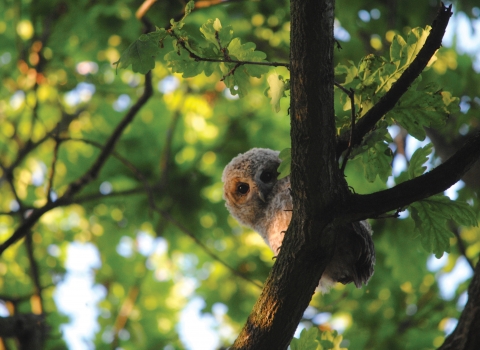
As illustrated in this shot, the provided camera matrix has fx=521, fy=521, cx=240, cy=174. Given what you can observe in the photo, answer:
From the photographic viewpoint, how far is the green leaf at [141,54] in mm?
2086

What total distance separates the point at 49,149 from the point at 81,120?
653 millimetres

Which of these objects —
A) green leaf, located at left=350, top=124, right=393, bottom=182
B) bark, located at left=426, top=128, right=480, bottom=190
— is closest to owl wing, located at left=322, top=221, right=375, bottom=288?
green leaf, located at left=350, top=124, right=393, bottom=182

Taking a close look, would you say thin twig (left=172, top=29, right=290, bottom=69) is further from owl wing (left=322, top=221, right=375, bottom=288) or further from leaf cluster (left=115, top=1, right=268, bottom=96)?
owl wing (left=322, top=221, right=375, bottom=288)

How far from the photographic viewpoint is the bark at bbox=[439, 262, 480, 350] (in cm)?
252

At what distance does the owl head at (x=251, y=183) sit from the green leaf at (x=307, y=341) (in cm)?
125

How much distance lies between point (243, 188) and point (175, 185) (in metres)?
1.25

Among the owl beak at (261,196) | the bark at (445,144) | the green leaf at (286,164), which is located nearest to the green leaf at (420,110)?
the green leaf at (286,164)

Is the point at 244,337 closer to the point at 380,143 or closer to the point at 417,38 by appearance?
the point at 380,143

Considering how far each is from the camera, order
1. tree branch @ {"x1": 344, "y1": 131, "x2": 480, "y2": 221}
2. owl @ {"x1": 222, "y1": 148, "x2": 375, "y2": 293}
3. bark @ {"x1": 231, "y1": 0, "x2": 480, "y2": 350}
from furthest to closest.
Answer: owl @ {"x1": 222, "y1": 148, "x2": 375, "y2": 293} < tree branch @ {"x1": 344, "y1": 131, "x2": 480, "y2": 221} < bark @ {"x1": 231, "y1": 0, "x2": 480, "y2": 350}

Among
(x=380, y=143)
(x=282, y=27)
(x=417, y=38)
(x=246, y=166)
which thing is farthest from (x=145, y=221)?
(x=417, y=38)

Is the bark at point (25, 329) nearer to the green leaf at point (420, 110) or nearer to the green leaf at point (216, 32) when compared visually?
the green leaf at point (216, 32)

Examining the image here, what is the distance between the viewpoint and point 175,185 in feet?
16.4

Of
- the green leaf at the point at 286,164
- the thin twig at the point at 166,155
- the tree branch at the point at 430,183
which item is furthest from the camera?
the thin twig at the point at 166,155

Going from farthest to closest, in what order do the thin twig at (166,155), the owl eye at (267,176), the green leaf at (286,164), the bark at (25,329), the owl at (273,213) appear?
the thin twig at (166,155), the owl eye at (267,176), the bark at (25,329), the owl at (273,213), the green leaf at (286,164)
